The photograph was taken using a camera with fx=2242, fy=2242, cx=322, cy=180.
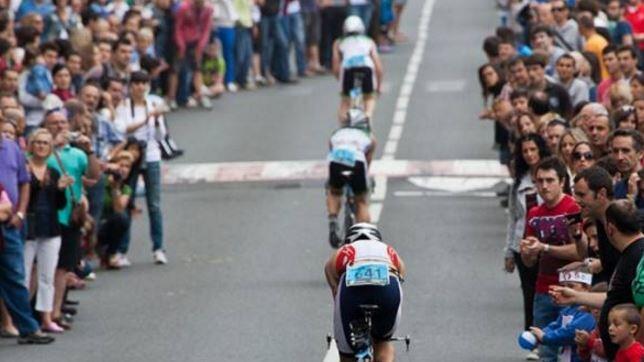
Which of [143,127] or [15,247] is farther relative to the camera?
[143,127]

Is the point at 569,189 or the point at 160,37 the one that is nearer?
the point at 569,189

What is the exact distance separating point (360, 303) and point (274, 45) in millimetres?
21946

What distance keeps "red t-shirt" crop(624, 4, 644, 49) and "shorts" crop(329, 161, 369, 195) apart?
31.4 feet

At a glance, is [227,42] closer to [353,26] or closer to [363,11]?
[363,11]

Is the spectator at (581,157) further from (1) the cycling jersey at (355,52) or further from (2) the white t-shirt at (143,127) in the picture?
(1) the cycling jersey at (355,52)

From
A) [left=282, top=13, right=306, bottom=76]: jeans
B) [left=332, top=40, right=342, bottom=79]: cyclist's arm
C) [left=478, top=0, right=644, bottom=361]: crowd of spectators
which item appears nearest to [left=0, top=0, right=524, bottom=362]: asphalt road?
[left=478, top=0, right=644, bottom=361]: crowd of spectators

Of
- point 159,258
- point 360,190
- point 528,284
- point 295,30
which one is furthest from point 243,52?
point 528,284

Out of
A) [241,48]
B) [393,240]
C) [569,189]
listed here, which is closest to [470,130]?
[241,48]

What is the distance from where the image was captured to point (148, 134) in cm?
2356

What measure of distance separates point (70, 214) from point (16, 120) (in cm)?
102

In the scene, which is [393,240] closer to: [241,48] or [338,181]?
[338,181]

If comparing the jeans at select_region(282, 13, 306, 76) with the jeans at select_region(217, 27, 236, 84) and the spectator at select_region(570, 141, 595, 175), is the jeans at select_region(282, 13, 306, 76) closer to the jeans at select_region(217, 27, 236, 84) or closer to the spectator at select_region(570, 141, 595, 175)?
the jeans at select_region(217, 27, 236, 84)

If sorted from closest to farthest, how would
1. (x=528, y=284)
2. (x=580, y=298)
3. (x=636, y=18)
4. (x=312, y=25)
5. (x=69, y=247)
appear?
(x=580, y=298) → (x=528, y=284) → (x=69, y=247) → (x=636, y=18) → (x=312, y=25)

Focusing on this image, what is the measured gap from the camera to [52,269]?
779 inches
